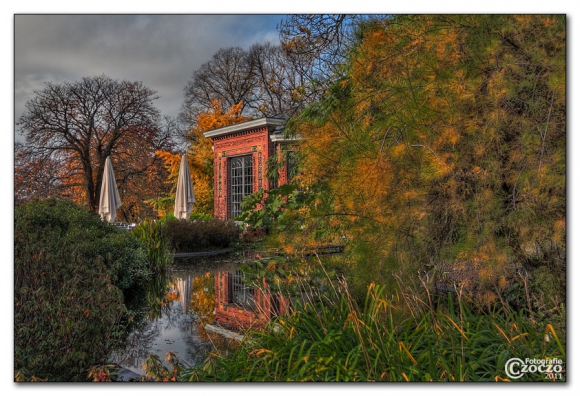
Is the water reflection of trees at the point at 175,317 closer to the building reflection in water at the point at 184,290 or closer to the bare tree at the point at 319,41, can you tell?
the building reflection in water at the point at 184,290

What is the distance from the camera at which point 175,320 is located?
5.55 meters

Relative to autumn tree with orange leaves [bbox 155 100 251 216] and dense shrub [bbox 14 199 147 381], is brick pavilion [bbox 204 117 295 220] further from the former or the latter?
dense shrub [bbox 14 199 147 381]

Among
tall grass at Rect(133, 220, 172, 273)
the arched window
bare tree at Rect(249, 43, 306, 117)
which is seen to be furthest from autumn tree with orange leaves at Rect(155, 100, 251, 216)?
bare tree at Rect(249, 43, 306, 117)

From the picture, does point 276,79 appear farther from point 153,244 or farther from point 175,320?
point 153,244

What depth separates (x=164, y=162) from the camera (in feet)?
34.3

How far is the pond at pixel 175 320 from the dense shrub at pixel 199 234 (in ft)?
7.98

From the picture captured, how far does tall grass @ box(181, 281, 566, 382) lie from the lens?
3.07 m

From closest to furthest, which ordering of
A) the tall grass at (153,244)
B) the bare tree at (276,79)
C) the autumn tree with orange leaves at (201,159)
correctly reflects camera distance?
the bare tree at (276,79) < the tall grass at (153,244) < the autumn tree with orange leaves at (201,159)

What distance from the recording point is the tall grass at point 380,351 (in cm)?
307

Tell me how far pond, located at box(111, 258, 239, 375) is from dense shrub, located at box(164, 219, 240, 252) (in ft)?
7.98

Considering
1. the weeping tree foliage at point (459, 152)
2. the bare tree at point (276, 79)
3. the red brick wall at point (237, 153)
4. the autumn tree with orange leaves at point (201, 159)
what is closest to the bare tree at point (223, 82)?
the bare tree at point (276, 79)

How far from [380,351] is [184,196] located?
9150 mm

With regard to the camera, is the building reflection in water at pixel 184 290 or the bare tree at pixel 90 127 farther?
the building reflection in water at pixel 184 290
